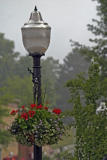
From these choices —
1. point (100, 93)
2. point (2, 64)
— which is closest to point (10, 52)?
point (2, 64)

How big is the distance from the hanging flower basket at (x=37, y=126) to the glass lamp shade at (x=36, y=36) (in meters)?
1.05

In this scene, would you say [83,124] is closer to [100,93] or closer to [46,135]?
[100,93]

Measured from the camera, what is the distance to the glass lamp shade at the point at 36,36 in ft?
26.9

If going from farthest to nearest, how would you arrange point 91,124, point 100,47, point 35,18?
point 100,47, point 91,124, point 35,18

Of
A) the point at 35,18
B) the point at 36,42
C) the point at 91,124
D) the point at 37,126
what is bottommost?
the point at 37,126

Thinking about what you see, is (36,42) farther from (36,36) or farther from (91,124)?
(91,124)

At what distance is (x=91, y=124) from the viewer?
1027 cm

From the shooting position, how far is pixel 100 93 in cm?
1050

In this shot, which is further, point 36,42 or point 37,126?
point 36,42

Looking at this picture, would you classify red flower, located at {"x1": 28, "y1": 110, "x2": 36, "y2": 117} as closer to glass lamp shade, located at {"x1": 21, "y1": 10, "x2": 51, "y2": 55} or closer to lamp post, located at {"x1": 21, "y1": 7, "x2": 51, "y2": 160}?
lamp post, located at {"x1": 21, "y1": 7, "x2": 51, "y2": 160}

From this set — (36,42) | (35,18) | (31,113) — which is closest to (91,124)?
(31,113)

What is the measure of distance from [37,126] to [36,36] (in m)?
1.62

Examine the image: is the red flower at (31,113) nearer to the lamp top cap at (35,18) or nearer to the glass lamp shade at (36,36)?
the glass lamp shade at (36,36)

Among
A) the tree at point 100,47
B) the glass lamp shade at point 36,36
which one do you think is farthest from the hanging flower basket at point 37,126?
the tree at point 100,47
